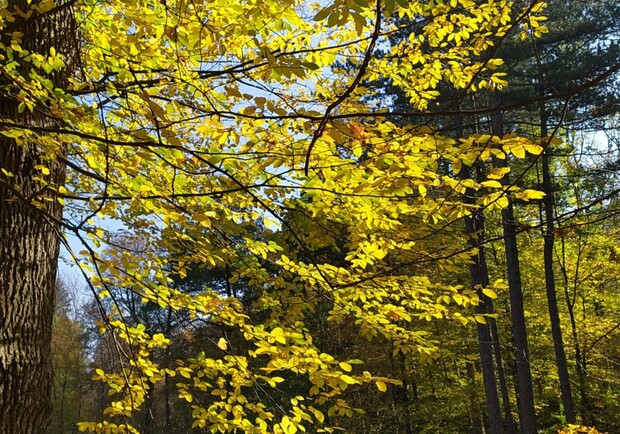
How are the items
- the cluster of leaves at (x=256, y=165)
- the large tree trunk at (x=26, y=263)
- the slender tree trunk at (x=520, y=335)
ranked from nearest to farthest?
the cluster of leaves at (x=256, y=165) → the large tree trunk at (x=26, y=263) → the slender tree trunk at (x=520, y=335)

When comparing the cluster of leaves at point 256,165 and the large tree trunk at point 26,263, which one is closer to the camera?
the cluster of leaves at point 256,165

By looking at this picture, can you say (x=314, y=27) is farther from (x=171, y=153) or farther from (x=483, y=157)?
(x=483, y=157)

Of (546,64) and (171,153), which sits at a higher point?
(546,64)

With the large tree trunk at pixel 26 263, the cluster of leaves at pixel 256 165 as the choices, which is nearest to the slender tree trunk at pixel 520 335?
the cluster of leaves at pixel 256 165

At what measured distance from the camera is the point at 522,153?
1.40 m

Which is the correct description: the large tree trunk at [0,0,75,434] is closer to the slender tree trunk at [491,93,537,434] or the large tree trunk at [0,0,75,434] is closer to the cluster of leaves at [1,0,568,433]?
the cluster of leaves at [1,0,568,433]

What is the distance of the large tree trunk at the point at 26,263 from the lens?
6.89 ft

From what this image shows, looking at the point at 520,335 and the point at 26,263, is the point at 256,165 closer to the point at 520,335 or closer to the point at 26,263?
the point at 26,263

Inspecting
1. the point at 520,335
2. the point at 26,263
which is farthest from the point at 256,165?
the point at 520,335

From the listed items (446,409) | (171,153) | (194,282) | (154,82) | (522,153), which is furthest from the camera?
(194,282)

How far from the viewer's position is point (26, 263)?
2.23 m

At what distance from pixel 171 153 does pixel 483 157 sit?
3.42ft

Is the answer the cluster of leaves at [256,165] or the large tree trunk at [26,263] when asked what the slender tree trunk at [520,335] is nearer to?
the cluster of leaves at [256,165]

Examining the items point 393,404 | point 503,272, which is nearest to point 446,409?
point 393,404
